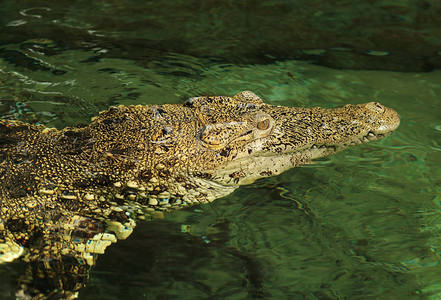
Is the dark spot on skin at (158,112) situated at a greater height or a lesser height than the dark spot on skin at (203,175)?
greater

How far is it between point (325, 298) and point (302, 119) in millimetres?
1524

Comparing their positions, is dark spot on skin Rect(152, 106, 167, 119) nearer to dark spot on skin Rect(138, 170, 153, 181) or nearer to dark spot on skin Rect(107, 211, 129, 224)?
dark spot on skin Rect(138, 170, 153, 181)

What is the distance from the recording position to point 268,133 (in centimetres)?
362

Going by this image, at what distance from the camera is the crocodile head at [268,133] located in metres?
3.48

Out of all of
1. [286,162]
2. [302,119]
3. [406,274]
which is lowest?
[406,274]

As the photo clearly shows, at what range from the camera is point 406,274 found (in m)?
3.26

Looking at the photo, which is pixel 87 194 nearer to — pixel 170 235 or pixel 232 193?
pixel 170 235

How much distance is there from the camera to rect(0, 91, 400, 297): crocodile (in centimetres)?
326

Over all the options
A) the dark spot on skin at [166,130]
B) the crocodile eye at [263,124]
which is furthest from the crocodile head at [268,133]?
the dark spot on skin at [166,130]

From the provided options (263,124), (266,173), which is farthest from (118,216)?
(263,124)

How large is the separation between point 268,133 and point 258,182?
1.91 ft

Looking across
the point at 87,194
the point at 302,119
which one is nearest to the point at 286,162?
the point at 302,119

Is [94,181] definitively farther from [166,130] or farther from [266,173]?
[266,173]

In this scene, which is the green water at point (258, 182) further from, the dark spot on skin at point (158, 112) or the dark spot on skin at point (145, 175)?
the dark spot on skin at point (158, 112)
